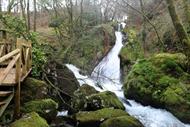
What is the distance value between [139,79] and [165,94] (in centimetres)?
170

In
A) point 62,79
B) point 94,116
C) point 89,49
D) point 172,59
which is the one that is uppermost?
point 172,59

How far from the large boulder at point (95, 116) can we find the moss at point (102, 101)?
31.1 inches

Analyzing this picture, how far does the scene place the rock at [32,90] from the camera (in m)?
9.22

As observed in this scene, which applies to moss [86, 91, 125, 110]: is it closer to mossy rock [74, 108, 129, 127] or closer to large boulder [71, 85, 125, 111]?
large boulder [71, 85, 125, 111]

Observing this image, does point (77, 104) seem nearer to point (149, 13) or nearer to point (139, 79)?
point (139, 79)

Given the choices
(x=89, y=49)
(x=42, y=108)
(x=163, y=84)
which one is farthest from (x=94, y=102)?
(x=89, y=49)

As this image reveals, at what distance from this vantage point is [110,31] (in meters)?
25.1

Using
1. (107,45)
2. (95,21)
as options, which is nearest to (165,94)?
(107,45)

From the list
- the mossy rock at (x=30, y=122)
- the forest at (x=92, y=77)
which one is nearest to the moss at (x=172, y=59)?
the forest at (x=92, y=77)

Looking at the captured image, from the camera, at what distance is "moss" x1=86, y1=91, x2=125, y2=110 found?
11461mm

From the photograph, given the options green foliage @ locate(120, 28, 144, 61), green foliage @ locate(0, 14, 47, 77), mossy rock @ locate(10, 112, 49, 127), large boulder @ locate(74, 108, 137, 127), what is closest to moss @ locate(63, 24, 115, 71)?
green foliage @ locate(120, 28, 144, 61)

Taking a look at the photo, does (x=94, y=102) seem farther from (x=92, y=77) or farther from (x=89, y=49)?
(x=89, y=49)

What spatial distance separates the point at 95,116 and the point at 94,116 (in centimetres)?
3

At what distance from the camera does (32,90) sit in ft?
30.8
